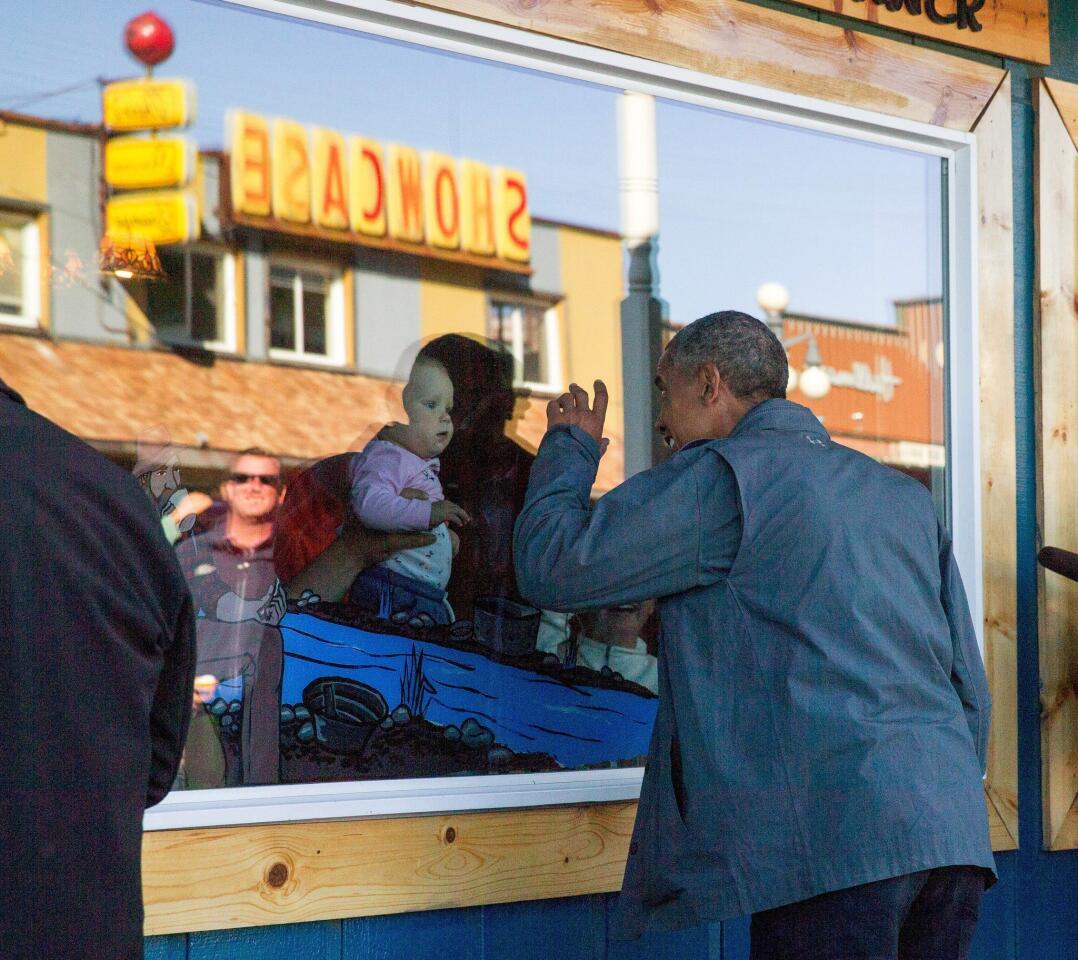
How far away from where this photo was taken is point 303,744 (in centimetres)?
310

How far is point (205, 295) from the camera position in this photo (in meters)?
4.18

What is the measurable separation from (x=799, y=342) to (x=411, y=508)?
124cm

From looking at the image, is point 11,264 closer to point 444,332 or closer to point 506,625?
point 444,332

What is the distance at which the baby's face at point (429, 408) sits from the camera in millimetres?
3596

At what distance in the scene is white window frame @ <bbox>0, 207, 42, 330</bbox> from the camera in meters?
3.58

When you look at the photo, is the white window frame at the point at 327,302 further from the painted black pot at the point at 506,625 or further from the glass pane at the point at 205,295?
the painted black pot at the point at 506,625

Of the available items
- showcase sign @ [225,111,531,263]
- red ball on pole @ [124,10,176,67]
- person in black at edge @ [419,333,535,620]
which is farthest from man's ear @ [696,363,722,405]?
red ball on pole @ [124,10,176,67]

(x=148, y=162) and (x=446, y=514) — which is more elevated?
(x=148, y=162)

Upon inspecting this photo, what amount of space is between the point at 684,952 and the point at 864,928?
1143 mm

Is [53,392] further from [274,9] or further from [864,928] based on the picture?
[864,928]

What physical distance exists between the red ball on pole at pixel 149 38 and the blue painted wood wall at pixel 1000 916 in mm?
1491

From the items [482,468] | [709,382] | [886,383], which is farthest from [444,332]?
[709,382]

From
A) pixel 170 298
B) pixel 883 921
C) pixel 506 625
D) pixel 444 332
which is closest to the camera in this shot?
pixel 883 921

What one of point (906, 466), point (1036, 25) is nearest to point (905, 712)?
point (906, 466)
